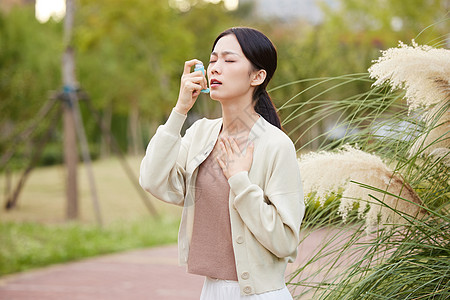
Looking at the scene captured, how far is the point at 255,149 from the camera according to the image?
1831 millimetres

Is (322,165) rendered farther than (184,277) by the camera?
No

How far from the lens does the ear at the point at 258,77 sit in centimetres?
188

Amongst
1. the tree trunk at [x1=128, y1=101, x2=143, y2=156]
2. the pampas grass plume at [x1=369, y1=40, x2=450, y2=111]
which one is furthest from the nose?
the tree trunk at [x1=128, y1=101, x2=143, y2=156]

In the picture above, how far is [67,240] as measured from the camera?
8094 mm

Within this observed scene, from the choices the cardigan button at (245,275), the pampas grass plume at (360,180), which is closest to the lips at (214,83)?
the pampas grass plume at (360,180)

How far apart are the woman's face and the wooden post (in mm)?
8576

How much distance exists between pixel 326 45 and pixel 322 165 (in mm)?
18276

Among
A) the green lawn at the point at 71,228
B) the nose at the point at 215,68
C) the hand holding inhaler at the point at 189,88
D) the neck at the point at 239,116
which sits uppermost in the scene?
the nose at the point at 215,68

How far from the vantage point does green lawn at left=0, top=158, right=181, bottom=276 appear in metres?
7.41

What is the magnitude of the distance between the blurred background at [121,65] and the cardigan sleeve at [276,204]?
5736mm

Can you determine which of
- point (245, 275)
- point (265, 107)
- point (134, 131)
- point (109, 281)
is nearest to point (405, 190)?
point (265, 107)

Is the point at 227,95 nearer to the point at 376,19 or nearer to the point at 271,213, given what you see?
the point at 271,213

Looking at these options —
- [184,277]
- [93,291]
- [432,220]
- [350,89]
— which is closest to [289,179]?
[432,220]

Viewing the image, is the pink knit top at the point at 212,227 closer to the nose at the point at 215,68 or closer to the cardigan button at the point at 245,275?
the cardigan button at the point at 245,275
